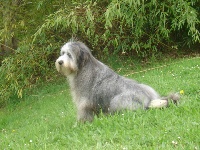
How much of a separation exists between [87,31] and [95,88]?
213 inches

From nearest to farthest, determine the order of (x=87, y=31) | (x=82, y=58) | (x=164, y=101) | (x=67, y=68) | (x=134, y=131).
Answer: (x=134, y=131)
(x=164, y=101)
(x=67, y=68)
(x=82, y=58)
(x=87, y=31)

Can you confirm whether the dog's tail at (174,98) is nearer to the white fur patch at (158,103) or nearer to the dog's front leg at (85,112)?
the white fur patch at (158,103)

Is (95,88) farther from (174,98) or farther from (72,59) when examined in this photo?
(174,98)

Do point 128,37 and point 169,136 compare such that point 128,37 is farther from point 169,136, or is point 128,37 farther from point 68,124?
point 169,136

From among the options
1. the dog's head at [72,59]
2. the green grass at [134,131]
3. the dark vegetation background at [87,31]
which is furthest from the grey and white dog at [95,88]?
the dark vegetation background at [87,31]

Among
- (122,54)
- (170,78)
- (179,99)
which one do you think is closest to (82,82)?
(179,99)

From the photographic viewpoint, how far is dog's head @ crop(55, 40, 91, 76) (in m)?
6.25

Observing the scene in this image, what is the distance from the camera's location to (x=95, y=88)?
6312mm

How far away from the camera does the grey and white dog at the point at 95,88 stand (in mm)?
6102

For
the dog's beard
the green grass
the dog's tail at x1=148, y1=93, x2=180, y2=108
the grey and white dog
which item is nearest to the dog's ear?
the grey and white dog

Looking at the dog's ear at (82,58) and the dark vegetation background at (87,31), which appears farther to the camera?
the dark vegetation background at (87,31)

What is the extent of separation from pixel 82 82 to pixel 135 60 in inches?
266

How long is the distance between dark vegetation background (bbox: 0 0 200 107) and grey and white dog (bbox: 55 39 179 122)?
453cm

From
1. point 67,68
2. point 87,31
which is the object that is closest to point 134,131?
point 67,68
